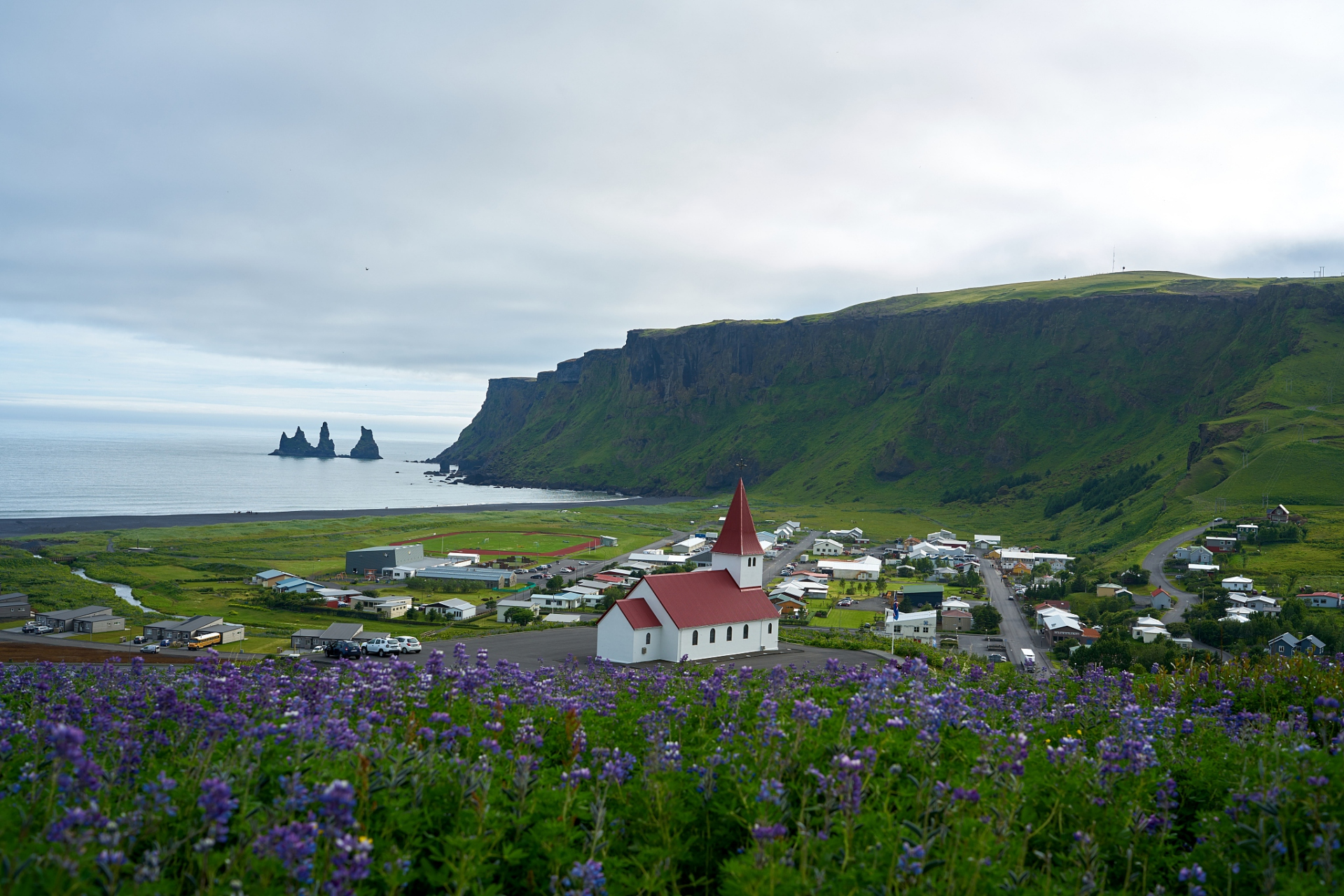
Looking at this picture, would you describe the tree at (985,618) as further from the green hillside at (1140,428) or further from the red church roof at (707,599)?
the green hillside at (1140,428)

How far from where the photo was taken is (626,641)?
35500mm

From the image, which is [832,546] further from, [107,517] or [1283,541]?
[107,517]

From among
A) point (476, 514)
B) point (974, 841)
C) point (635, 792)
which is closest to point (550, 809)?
point (635, 792)

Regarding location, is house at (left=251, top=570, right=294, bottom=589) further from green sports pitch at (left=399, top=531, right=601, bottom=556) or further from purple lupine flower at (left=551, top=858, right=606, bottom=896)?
purple lupine flower at (left=551, top=858, right=606, bottom=896)

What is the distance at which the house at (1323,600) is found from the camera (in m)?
59.7

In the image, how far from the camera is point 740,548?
3934 centimetres

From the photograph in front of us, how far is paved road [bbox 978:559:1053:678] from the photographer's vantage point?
50.8m

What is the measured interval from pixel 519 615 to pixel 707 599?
22.6 metres

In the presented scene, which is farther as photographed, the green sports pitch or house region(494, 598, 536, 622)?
the green sports pitch

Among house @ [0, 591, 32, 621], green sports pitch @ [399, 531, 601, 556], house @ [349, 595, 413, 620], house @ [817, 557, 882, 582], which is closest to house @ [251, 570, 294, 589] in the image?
house @ [349, 595, 413, 620]

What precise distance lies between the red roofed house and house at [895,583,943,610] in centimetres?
3271

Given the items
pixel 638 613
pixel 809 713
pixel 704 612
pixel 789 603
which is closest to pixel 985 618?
pixel 789 603

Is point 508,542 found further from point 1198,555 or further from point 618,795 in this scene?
point 618,795

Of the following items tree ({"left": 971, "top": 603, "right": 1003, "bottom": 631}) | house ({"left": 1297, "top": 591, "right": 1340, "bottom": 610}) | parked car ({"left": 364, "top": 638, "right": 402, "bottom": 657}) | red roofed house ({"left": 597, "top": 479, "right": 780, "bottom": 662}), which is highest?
red roofed house ({"left": 597, "top": 479, "right": 780, "bottom": 662})
